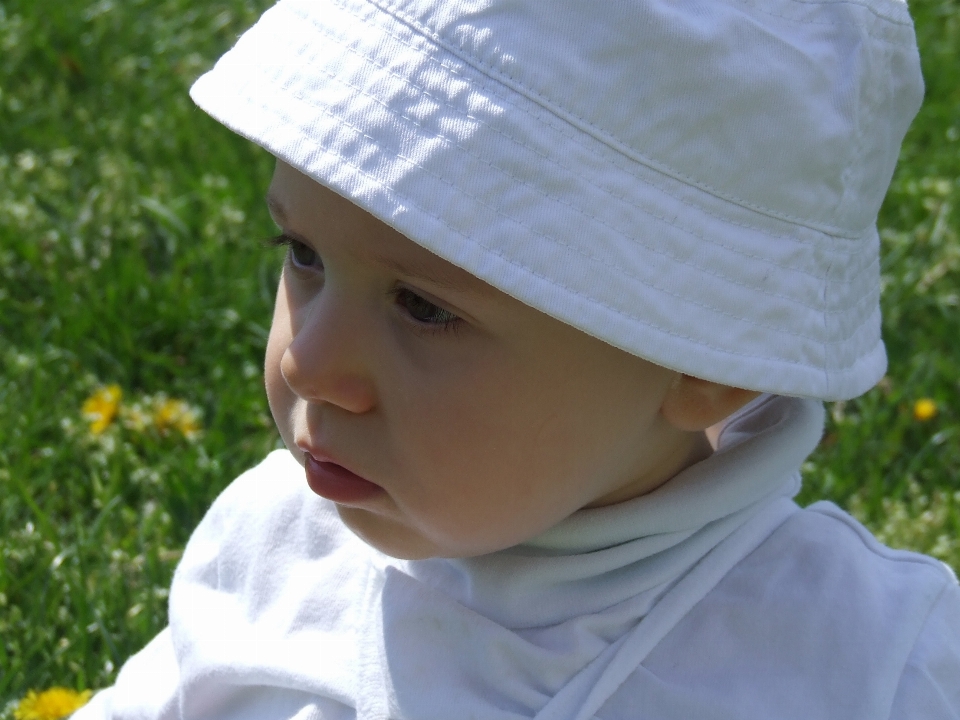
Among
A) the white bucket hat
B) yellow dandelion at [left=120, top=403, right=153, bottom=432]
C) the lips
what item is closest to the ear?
the white bucket hat

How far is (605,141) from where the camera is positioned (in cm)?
150

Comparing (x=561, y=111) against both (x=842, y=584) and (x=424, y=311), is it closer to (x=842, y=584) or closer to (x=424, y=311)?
(x=424, y=311)

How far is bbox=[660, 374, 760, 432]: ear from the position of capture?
1.78 metres

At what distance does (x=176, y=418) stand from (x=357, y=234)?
1.38 meters

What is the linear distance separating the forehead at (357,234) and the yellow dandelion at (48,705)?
3.23ft

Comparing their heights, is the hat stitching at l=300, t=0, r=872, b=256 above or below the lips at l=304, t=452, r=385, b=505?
above

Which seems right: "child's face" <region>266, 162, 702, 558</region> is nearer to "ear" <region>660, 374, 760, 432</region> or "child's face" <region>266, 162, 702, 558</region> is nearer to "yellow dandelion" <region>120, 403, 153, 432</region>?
"ear" <region>660, 374, 760, 432</region>

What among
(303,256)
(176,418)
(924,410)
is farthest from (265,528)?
(924,410)

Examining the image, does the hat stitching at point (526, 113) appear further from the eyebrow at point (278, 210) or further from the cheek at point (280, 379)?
the cheek at point (280, 379)

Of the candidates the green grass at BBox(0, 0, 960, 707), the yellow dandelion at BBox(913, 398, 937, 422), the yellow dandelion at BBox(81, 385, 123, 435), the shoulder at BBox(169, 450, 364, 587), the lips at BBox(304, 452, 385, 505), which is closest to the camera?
the lips at BBox(304, 452, 385, 505)

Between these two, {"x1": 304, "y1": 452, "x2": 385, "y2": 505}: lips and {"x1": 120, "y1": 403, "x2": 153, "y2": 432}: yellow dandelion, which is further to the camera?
{"x1": 120, "y1": 403, "x2": 153, "y2": 432}: yellow dandelion

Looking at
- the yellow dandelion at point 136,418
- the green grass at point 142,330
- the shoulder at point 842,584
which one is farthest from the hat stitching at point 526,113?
the yellow dandelion at point 136,418

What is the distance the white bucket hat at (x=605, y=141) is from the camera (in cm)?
148

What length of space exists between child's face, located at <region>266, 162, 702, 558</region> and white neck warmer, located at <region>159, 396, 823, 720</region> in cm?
16
